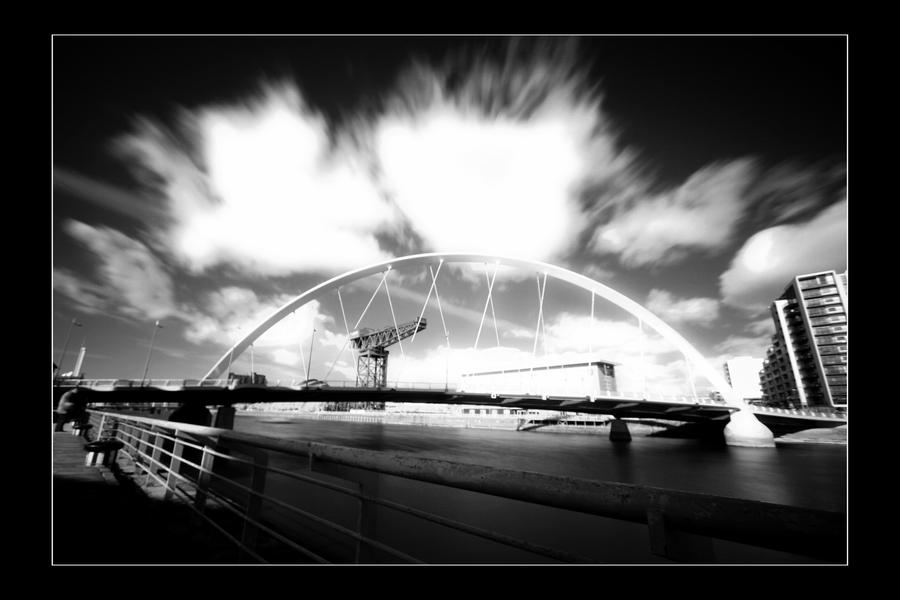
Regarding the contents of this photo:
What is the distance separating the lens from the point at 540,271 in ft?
135

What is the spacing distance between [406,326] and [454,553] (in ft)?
171

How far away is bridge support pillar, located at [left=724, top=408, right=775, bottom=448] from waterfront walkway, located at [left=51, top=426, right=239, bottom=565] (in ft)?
151

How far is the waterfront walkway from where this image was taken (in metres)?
2.93

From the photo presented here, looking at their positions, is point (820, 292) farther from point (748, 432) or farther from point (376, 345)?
point (376, 345)

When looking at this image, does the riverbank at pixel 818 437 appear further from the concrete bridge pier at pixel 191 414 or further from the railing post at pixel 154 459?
the concrete bridge pier at pixel 191 414

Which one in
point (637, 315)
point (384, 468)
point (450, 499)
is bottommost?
point (450, 499)

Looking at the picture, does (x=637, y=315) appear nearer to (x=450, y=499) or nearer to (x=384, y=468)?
(x=450, y=499)

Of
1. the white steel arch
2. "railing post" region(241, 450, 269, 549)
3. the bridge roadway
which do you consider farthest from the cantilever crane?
"railing post" region(241, 450, 269, 549)

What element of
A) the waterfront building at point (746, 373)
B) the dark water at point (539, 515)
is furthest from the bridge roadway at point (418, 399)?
the waterfront building at point (746, 373)

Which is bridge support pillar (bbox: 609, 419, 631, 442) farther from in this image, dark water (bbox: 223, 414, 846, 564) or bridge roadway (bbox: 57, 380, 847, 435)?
dark water (bbox: 223, 414, 846, 564)

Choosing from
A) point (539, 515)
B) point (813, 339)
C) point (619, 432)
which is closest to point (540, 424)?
point (619, 432)

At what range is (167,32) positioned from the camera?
2930 mm

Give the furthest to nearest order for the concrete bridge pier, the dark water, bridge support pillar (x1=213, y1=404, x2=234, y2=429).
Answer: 1. bridge support pillar (x1=213, y1=404, x2=234, y2=429)
2. the concrete bridge pier
3. the dark water
